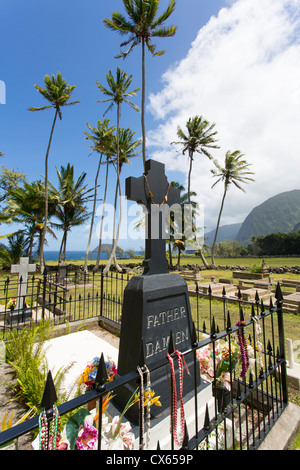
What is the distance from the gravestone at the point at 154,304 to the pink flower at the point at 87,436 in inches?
40.1

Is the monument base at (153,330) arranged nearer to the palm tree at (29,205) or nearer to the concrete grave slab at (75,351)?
the concrete grave slab at (75,351)

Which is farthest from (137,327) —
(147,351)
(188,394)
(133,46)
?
(133,46)

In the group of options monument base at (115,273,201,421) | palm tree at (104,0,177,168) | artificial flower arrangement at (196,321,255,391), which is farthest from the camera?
palm tree at (104,0,177,168)

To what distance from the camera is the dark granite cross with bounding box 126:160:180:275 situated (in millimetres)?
3035

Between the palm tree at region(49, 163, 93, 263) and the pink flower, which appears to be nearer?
the pink flower

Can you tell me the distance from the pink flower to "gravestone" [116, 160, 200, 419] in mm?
1018

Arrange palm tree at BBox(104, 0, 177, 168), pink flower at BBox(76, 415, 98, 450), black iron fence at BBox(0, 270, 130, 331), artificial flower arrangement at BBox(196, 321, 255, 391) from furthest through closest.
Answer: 1. palm tree at BBox(104, 0, 177, 168)
2. black iron fence at BBox(0, 270, 130, 331)
3. artificial flower arrangement at BBox(196, 321, 255, 391)
4. pink flower at BBox(76, 415, 98, 450)

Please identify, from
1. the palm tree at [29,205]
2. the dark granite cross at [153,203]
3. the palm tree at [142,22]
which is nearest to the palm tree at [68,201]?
the palm tree at [29,205]

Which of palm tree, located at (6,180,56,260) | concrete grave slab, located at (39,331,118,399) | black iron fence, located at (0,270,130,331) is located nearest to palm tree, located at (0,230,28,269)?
palm tree, located at (6,180,56,260)

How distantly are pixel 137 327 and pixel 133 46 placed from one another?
57.0 feet

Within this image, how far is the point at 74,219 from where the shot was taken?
75.6 feet

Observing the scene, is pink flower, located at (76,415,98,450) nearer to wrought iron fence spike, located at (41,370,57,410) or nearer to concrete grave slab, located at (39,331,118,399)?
wrought iron fence spike, located at (41,370,57,410)

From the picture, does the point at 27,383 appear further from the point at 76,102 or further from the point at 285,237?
the point at 285,237

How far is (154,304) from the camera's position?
9.12ft
